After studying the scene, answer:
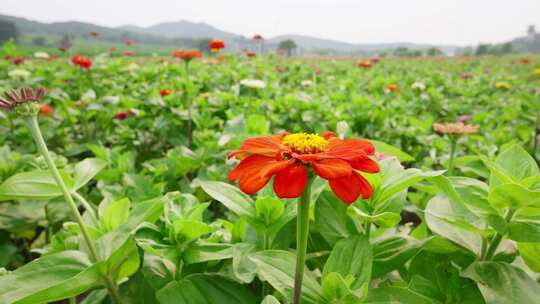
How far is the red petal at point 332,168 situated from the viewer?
0.46 m

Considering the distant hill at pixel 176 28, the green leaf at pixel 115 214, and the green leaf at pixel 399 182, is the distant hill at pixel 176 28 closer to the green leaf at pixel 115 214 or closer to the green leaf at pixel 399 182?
the green leaf at pixel 115 214

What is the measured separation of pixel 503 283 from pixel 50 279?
2.46ft

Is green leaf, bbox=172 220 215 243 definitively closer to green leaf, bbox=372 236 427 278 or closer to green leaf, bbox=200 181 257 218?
green leaf, bbox=200 181 257 218

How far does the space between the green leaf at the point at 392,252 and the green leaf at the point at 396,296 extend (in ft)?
0.30

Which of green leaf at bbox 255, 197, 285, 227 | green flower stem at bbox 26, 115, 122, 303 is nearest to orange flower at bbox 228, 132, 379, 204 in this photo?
green leaf at bbox 255, 197, 285, 227

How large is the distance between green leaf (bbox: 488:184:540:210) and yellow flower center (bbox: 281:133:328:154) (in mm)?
271

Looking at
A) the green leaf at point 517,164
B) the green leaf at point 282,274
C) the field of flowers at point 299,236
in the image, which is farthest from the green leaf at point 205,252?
the green leaf at point 517,164

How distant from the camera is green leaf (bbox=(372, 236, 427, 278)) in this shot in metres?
0.70

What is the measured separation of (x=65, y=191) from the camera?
2.21 ft

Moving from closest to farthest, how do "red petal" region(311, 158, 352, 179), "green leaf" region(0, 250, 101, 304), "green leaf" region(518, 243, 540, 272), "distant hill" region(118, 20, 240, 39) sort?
"red petal" region(311, 158, 352, 179) < "green leaf" region(0, 250, 101, 304) < "green leaf" region(518, 243, 540, 272) < "distant hill" region(118, 20, 240, 39)

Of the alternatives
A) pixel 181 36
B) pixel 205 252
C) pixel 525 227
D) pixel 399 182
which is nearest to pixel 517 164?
pixel 525 227

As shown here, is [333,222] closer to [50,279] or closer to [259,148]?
[259,148]

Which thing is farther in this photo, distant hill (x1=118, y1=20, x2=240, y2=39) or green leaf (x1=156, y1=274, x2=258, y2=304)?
distant hill (x1=118, y1=20, x2=240, y2=39)

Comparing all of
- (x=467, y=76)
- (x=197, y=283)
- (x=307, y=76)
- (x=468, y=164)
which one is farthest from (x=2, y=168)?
(x=467, y=76)
